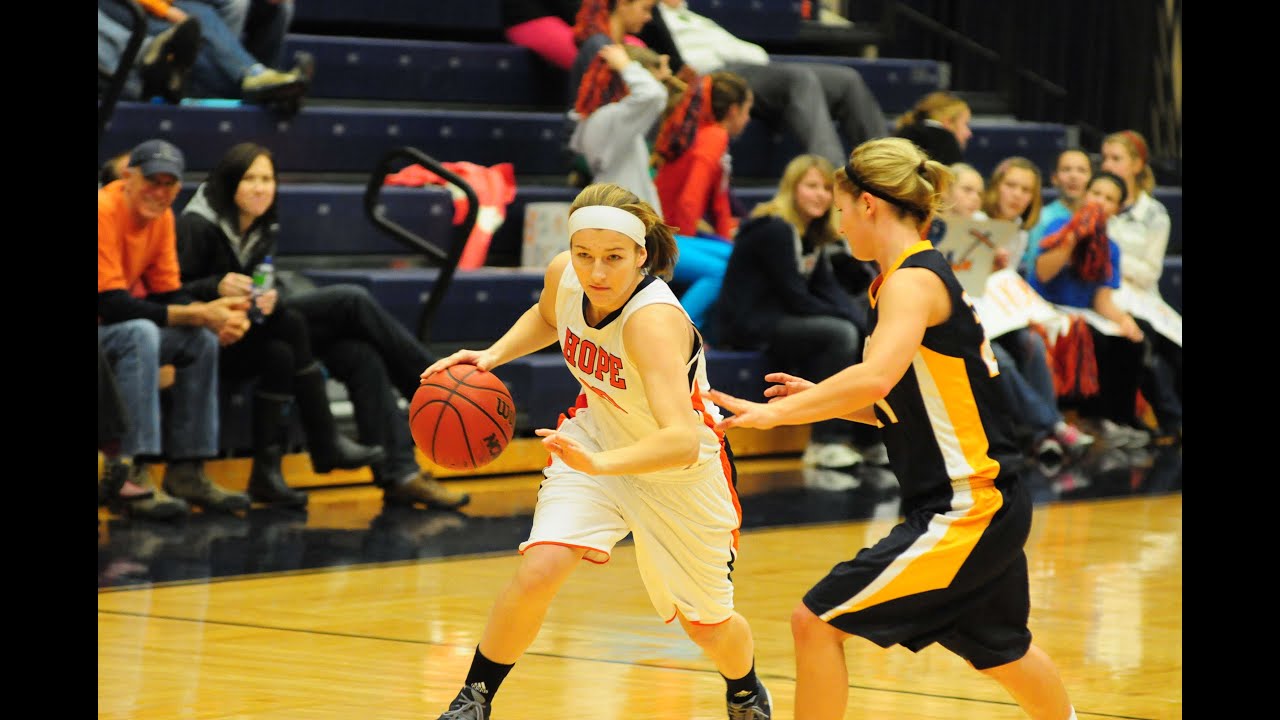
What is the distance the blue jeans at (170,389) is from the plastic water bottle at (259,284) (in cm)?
18

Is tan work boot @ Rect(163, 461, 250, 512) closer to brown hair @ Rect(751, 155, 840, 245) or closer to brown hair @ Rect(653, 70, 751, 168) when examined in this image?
brown hair @ Rect(751, 155, 840, 245)

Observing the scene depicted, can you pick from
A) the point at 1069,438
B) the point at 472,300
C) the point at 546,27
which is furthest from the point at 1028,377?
the point at 546,27

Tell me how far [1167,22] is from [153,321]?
25.6 feet

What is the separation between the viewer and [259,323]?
714cm

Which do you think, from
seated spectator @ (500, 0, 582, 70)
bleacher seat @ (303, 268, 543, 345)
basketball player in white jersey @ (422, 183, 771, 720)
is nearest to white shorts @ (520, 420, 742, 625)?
basketball player in white jersey @ (422, 183, 771, 720)

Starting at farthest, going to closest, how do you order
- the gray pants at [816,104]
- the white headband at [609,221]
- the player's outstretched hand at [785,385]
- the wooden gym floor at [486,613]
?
1. the gray pants at [816,104]
2. the wooden gym floor at [486,613]
3. the white headband at [609,221]
4. the player's outstretched hand at [785,385]

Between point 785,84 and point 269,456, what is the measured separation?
397 centimetres

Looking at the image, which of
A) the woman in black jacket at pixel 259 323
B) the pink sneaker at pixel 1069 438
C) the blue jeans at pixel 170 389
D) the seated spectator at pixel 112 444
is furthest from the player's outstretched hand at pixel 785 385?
the pink sneaker at pixel 1069 438

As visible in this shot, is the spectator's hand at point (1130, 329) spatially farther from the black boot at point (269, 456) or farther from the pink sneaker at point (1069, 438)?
the black boot at point (269, 456)

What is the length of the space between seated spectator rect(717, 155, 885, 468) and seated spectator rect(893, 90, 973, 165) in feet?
2.67

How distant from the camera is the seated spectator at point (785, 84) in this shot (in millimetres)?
10016

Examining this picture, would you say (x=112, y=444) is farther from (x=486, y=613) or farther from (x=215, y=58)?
(x=215, y=58)

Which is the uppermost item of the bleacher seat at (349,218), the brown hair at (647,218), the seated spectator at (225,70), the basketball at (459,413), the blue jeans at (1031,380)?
the brown hair at (647,218)

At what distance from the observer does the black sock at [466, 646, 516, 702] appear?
3.89 m
